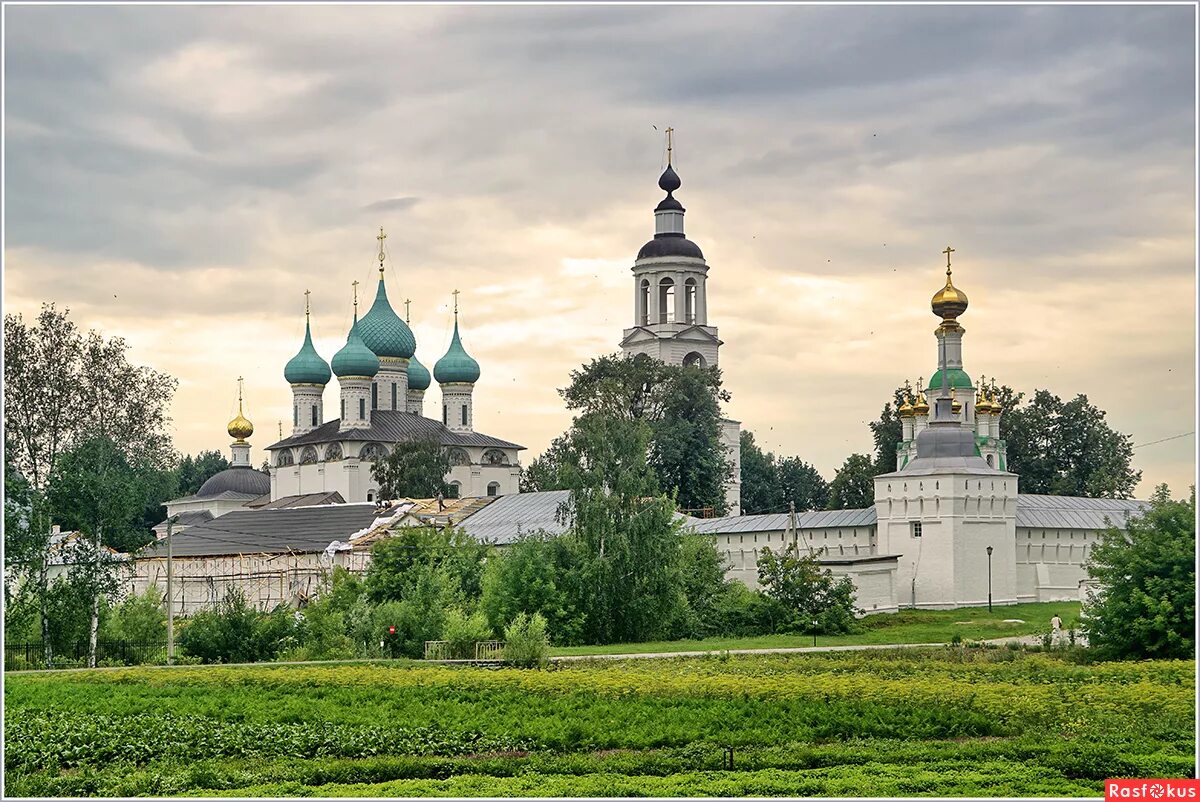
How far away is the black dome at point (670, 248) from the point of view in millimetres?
63562

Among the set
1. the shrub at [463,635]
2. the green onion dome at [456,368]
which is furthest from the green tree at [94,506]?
the green onion dome at [456,368]

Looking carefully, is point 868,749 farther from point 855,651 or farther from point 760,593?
point 760,593

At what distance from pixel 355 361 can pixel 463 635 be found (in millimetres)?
37364

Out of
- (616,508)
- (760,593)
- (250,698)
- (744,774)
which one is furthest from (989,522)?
(744,774)

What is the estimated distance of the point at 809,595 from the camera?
3703cm

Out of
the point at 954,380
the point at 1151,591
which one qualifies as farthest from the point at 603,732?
the point at 954,380

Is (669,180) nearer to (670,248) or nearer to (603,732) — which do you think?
(670,248)

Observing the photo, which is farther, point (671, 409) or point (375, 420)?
point (375, 420)

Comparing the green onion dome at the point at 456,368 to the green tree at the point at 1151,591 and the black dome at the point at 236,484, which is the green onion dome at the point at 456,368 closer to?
the black dome at the point at 236,484

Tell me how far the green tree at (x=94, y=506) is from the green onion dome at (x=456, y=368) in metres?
40.6

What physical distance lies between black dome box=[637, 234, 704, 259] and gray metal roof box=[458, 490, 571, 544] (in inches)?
467

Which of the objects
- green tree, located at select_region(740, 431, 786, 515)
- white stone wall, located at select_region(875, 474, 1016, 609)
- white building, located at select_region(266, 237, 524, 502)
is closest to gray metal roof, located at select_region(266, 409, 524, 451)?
white building, located at select_region(266, 237, 524, 502)

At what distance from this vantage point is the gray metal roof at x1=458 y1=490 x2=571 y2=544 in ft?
164

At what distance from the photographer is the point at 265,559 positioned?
157ft
